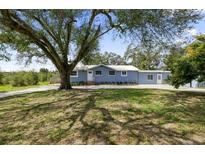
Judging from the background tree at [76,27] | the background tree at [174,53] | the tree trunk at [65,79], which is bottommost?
the tree trunk at [65,79]

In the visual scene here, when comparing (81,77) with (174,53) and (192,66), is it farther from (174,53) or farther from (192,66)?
(192,66)

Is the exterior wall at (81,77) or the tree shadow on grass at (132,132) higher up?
the exterior wall at (81,77)

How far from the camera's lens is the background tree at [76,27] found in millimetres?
10461

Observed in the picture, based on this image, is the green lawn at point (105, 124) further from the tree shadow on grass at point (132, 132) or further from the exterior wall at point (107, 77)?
the exterior wall at point (107, 77)

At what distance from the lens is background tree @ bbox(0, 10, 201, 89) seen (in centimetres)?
1046

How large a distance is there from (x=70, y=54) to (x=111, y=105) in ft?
35.2

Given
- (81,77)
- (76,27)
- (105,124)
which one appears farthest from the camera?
(81,77)

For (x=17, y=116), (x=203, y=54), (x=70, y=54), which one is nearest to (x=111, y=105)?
(x=17, y=116)

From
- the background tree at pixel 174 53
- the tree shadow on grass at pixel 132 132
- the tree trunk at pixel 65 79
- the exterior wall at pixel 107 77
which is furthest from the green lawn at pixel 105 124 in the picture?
the exterior wall at pixel 107 77

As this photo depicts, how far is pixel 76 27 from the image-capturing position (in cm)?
1608

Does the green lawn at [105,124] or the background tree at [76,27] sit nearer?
the green lawn at [105,124]

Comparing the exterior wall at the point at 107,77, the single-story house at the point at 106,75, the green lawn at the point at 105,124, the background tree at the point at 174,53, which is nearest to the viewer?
the green lawn at the point at 105,124

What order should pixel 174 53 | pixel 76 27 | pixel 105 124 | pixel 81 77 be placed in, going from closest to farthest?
pixel 105 124, pixel 174 53, pixel 76 27, pixel 81 77

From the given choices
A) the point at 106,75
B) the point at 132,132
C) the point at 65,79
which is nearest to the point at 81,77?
the point at 106,75
